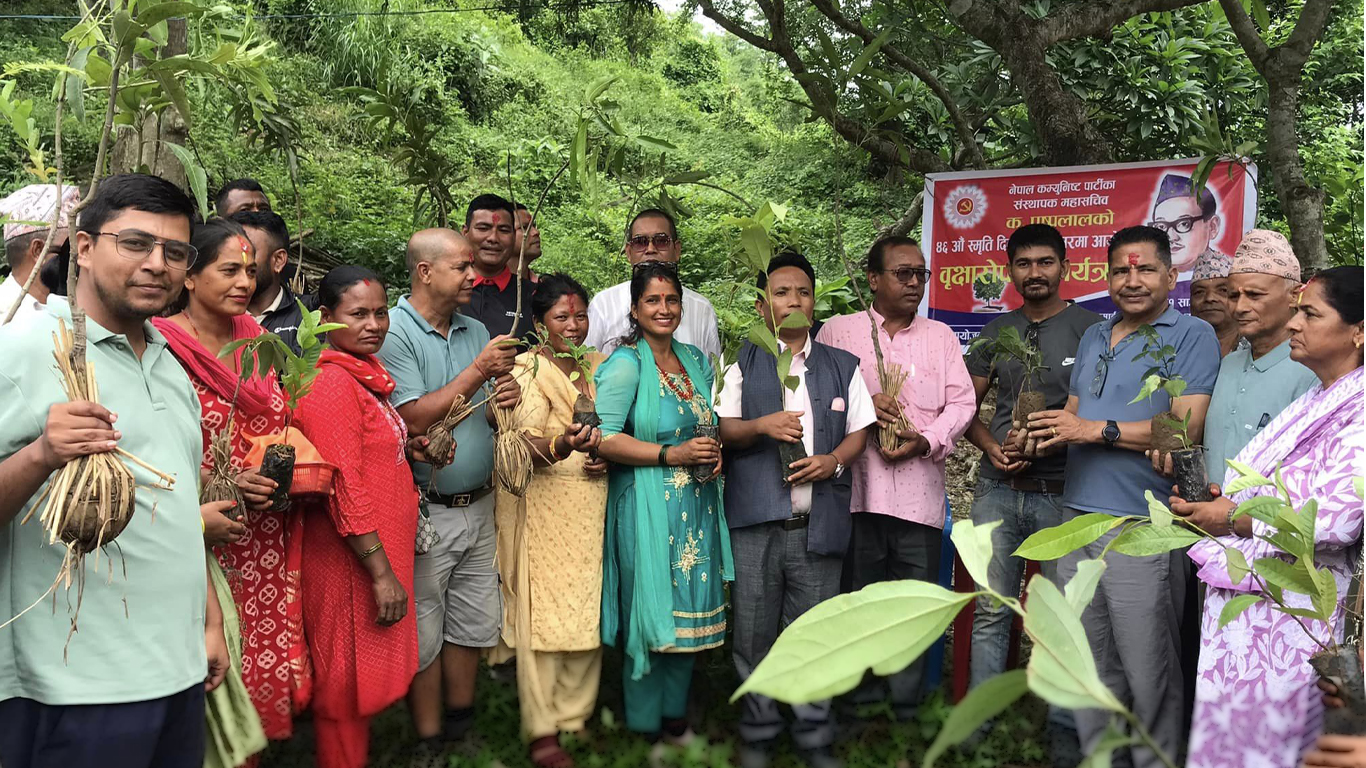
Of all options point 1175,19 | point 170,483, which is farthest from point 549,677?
point 1175,19

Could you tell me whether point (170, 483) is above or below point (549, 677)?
above

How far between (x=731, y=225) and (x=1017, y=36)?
6.67 ft

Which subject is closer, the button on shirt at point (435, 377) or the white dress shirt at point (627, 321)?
the button on shirt at point (435, 377)

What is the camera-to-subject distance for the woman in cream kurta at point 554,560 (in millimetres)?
3676

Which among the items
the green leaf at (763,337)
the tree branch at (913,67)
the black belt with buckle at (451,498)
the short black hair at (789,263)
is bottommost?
the black belt with buckle at (451,498)

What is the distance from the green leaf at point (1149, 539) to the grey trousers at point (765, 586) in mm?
2525

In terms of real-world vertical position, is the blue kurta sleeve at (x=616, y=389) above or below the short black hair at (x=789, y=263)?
below

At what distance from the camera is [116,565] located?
200 centimetres

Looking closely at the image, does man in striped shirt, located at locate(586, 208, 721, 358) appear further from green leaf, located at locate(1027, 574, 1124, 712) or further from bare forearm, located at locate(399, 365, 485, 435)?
green leaf, located at locate(1027, 574, 1124, 712)

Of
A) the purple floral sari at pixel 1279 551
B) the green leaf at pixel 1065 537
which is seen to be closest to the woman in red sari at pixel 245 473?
the green leaf at pixel 1065 537

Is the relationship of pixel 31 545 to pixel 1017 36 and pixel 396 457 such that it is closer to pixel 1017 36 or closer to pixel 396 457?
pixel 396 457

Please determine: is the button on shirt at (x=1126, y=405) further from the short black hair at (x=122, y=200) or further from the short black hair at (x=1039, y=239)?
the short black hair at (x=122, y=200)

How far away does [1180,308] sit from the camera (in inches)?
196

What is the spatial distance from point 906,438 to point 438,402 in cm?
168
